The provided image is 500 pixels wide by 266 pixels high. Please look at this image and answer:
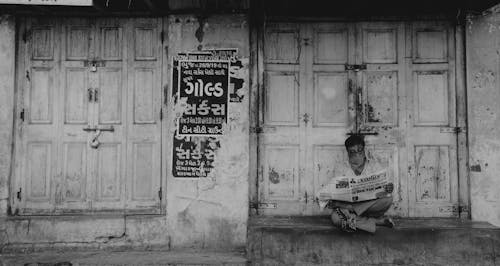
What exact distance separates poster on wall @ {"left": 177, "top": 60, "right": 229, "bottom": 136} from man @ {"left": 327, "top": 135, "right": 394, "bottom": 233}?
1827 millimetres

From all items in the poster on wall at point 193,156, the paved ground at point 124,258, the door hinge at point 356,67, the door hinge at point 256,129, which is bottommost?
the paved ground at point 124,258

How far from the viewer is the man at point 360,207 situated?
5.08 metres

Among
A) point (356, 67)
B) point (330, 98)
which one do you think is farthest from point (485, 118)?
point (330, 98)

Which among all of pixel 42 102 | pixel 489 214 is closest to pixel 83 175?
pixel 42 102

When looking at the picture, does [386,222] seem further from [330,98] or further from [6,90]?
[6,90]

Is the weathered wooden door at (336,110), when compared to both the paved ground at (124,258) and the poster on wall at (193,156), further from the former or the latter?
the paved ground at (124,258)

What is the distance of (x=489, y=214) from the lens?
5926mm

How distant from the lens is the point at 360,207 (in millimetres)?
5270

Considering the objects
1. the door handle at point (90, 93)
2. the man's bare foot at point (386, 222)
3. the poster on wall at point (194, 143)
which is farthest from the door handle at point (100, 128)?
the man's bare foot at point (386, 222)

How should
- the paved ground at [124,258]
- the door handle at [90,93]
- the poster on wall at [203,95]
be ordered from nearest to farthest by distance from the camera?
the paved ground at [124,258]
the poster on wall at [203,95]
the door handle at [90,93]

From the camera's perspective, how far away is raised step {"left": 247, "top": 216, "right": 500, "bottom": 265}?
515 cm

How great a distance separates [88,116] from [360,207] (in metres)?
3.96

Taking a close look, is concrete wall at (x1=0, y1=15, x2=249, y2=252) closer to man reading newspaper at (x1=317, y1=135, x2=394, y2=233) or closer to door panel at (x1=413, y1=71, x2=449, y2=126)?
man reading newspaper at (x1=317, y1=135, x2=394, y2=233)

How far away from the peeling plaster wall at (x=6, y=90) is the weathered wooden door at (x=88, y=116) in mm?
135
